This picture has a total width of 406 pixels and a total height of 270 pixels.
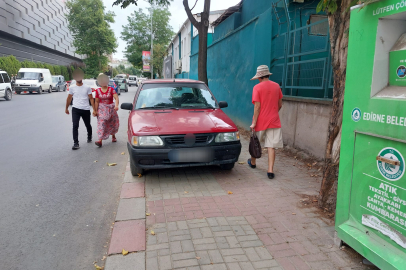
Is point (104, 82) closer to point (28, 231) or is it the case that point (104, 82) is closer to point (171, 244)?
point (28, 231)

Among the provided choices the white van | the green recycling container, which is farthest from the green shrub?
the green recycling container

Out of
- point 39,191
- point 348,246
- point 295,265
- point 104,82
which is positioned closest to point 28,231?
point 39,191

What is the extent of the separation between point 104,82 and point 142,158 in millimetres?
3431

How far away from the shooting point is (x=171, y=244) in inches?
114

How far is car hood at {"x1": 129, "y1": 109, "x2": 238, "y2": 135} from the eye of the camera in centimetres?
443

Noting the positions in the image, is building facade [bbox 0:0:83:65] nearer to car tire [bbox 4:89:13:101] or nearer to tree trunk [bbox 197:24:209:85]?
car tire [bbox 4:89:13:101]

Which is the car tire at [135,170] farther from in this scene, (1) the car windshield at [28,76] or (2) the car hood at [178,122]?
(1) the car windshield at [28,76]

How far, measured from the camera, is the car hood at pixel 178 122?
14.5 ft

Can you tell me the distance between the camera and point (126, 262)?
265 cm

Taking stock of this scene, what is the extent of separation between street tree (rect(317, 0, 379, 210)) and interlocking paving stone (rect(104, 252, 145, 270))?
223 cm

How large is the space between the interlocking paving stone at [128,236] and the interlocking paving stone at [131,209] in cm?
12

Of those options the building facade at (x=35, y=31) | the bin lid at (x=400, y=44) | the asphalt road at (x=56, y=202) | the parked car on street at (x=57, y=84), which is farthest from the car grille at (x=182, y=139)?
the building facade at (x=35, y=31)

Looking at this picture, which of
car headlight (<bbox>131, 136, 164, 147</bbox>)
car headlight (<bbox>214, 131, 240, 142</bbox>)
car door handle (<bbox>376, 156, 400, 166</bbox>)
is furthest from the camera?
car headlight (<bbox>214, 131, 240, 142</bbox>)

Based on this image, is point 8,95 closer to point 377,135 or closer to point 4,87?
point 4,87
